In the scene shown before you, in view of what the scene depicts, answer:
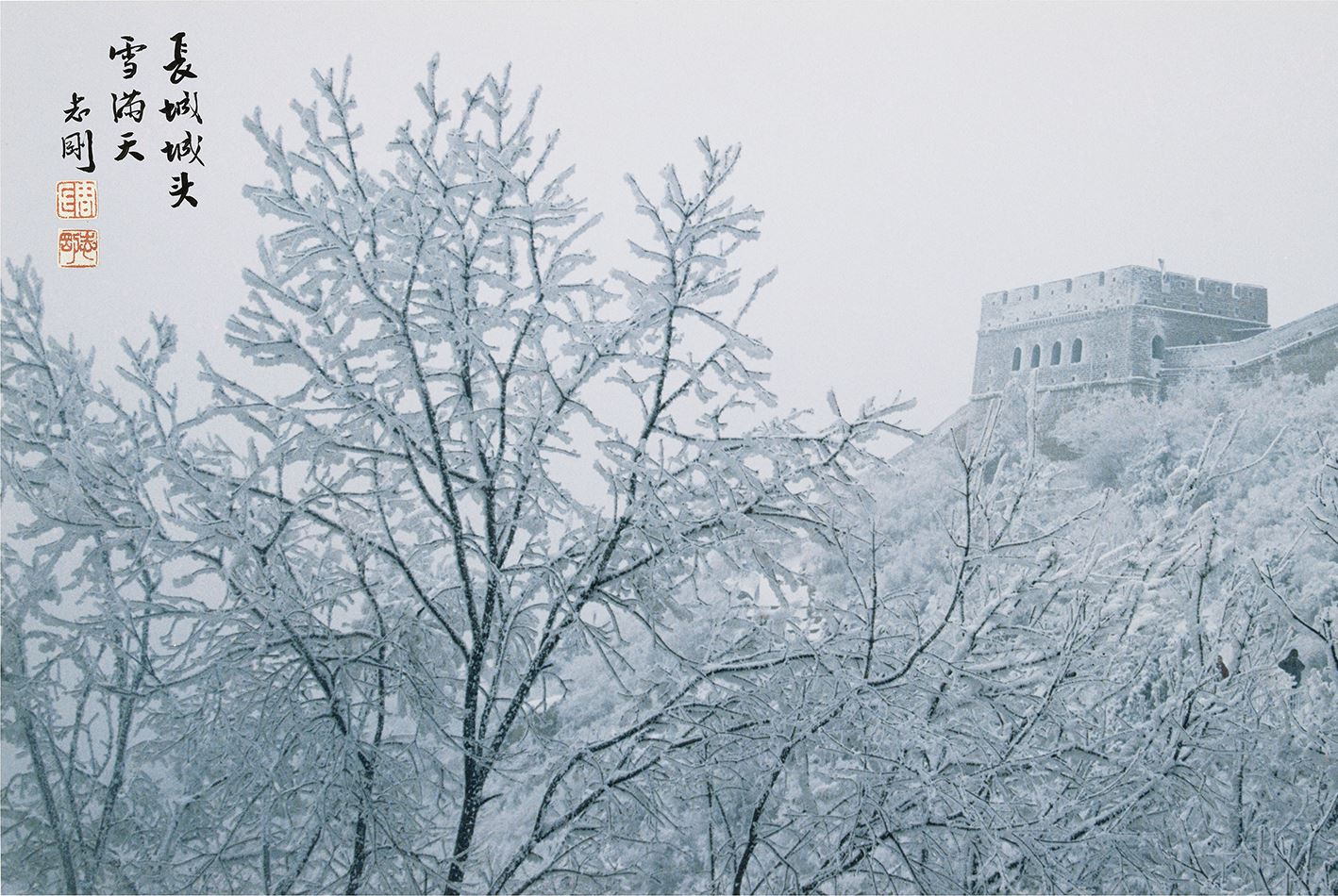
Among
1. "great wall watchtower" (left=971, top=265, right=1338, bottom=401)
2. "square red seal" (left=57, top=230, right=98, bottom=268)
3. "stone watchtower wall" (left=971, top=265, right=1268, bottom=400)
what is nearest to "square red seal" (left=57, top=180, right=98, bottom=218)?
"square red seal" (left=57, top=230, right=98, bottom=268)

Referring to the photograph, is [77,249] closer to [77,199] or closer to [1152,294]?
[77,199]

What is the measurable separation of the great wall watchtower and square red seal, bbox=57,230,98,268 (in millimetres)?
24102

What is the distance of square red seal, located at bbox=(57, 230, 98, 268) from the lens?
4.61 metres

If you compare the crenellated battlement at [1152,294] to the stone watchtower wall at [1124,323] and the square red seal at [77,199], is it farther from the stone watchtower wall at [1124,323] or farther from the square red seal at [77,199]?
the square red seal at [77,199]

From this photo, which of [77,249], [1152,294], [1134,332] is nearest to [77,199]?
[77,249]

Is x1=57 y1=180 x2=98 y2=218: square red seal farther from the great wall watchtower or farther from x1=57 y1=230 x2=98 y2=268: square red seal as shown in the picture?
the great wall watchtower

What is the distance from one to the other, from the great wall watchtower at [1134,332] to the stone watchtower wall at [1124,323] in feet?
0.10

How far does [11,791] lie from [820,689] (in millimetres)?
4619

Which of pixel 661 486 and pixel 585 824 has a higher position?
pixel 661 486

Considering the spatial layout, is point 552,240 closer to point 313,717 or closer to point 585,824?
point 313,717

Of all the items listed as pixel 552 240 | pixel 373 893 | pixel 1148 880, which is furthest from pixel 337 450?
pixel 1148 880

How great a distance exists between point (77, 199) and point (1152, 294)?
29643 mm

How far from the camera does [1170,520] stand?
391 centimetres

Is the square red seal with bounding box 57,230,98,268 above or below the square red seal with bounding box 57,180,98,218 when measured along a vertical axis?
below
